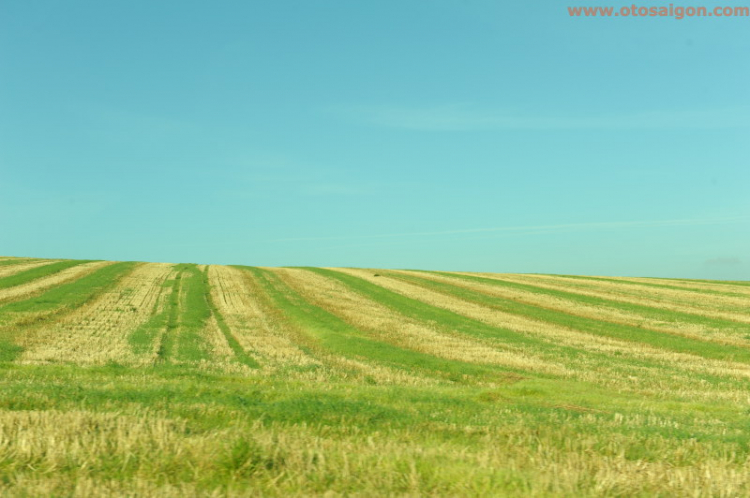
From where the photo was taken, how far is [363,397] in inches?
512

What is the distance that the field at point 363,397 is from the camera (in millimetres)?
6785

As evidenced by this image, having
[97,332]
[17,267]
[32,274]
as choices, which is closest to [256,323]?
[97,332]

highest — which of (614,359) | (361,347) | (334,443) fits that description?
(334,443)

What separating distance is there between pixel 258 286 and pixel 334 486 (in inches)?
1780

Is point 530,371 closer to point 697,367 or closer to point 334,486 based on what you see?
point 697,367

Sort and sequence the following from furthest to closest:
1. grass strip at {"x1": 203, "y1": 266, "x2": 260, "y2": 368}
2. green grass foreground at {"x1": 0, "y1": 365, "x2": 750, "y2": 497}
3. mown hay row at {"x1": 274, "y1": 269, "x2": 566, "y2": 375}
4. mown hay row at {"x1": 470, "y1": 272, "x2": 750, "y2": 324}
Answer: mown hay row at {"x1": 470, "y1": 272, "x2": 750, "y2": 324}, mown hay row at {"x1": 274, "y1": 269, "x2": 566, "y2": 375}, grass strip at {"x1": 203, "y1": 266, "x2": 260, "y2": 368}, green grass foreground at {"x1": 0, "y1": 365, "x2": 750, "y2": 497}

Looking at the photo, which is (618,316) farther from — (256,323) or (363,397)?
(363,397)

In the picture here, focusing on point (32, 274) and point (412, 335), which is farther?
point (32, 274)

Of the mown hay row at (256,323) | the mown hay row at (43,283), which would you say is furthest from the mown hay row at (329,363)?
the mown hay row at (43,283)

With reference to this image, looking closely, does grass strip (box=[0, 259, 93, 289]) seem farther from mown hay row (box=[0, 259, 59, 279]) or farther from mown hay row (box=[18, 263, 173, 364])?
mown hay row (box=[18, 263, 173, 364])

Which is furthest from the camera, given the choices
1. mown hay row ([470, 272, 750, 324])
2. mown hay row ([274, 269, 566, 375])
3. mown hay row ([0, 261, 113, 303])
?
mown hay row ([470, 272, 750, 324])

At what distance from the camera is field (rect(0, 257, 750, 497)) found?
679 centimetres

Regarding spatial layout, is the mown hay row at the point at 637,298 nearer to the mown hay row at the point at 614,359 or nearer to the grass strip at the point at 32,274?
the mown hay row at the point at 614,359

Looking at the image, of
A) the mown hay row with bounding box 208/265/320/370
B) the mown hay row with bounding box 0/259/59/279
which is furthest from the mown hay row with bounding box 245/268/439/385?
the mown hay row with bounding box 0/259/59/279
